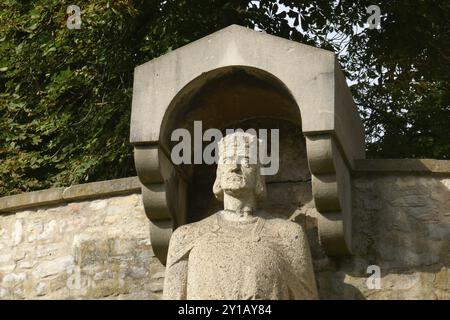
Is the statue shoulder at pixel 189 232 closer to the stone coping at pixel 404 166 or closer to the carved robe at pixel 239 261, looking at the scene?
the carved robe at pixel 239 261

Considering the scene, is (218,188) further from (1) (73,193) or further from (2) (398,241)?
(1) (73,193)

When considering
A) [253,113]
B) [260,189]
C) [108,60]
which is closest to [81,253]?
[253,113]

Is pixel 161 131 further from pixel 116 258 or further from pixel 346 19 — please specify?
pixel 346 19

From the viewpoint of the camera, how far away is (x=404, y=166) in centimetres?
1018

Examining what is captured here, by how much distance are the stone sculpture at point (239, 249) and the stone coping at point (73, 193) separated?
1.16 metres

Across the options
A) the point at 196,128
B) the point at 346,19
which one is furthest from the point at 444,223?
the point at 346,19

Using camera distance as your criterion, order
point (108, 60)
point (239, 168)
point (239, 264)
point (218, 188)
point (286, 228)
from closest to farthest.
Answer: point (239, 264) < point (286, 228) < point (239, 168) < point (218, 188) < point (108, 60)

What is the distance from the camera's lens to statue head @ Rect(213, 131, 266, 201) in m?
9.55

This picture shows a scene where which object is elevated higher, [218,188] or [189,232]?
[218,188]

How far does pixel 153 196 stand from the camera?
32.9 ft

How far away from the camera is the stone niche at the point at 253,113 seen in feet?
31.6

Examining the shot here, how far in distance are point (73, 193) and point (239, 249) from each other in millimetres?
2052

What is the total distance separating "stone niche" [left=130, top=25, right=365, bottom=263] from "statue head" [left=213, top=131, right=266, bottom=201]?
0.36 m

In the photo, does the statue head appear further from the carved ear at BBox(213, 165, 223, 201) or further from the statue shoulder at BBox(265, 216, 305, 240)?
Answer: the statue shoulder at BBox(265, 216, 305, 240)
